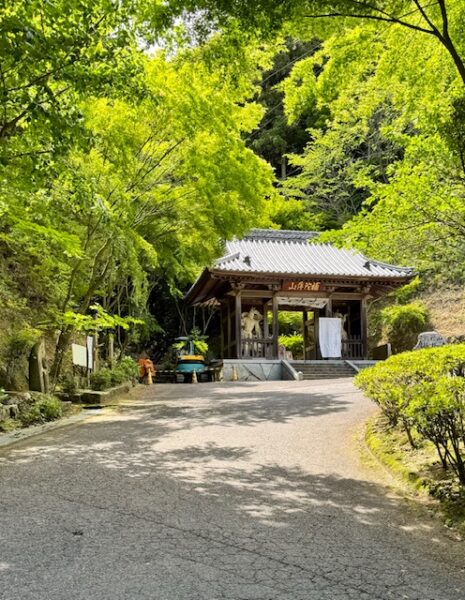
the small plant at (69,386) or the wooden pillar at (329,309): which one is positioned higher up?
the wooden pillar at (329,309)

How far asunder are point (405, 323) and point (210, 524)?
21.1m

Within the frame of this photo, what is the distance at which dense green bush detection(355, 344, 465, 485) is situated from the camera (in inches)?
162

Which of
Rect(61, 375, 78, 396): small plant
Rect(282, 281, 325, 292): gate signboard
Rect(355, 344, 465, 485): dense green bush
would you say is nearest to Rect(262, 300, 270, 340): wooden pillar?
Rect(282, 281, 325, 292): gate signboard

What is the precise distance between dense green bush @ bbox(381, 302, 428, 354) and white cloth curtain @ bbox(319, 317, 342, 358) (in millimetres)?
3998

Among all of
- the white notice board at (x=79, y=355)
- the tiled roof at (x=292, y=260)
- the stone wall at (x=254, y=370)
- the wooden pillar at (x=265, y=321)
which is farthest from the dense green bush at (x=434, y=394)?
the wooden pillar at (x=265, y=321)

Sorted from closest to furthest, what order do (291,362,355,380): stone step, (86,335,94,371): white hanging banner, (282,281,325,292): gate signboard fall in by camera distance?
1. (86,335,94,371): white hanging banner
2. (291,362,355,380): stone step
3. (282,281,325,292): gate signboard

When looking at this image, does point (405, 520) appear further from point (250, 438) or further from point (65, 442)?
point (65, 442)

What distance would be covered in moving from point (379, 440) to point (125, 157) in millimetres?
6540

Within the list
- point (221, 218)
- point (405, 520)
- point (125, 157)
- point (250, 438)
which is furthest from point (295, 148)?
point (405, 520)

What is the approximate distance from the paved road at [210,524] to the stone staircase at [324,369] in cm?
1109

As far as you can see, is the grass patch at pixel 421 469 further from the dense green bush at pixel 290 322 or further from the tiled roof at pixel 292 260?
the dense green bush at pixel 290 322

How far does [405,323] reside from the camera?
2334 centimetres

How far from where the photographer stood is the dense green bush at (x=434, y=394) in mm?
4113

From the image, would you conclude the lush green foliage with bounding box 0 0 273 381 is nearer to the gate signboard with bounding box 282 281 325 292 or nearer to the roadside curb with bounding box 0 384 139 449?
the roadside curb with bounding box 0 384 139 449
